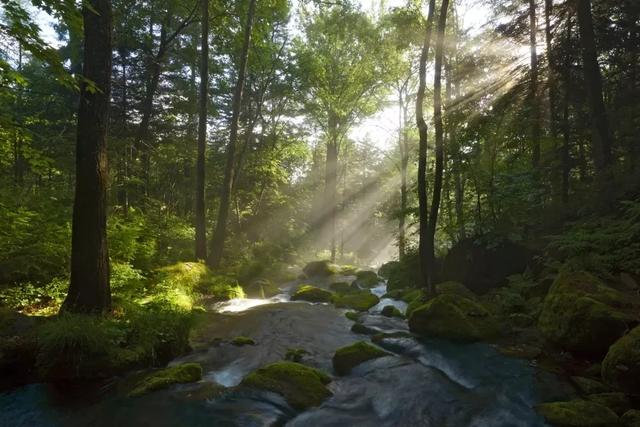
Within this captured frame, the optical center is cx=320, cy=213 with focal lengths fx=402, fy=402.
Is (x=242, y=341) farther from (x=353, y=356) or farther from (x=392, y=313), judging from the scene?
(x=392, y=313)


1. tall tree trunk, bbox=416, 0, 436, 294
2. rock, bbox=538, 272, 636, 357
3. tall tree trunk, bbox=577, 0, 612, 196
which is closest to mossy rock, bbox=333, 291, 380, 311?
tall tree trunk, bbox=416, 0, 436, 294

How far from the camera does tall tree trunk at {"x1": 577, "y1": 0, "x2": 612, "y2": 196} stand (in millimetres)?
11836

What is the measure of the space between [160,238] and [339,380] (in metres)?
11.7

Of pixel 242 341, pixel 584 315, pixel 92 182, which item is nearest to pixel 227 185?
pixel 242 341

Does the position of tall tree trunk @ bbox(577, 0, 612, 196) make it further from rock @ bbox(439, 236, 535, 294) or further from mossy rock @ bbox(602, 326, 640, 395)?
mossy rock @ bbox(602, 326, 640, 395)

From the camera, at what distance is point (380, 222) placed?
2115 inches

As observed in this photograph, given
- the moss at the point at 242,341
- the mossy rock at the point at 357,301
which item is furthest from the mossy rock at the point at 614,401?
the mossy rock at the point at 357,301

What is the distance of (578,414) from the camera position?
5.16 metres

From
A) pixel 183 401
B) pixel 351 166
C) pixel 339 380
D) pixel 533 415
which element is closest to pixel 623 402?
pixel 533 415

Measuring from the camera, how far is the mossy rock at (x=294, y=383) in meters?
6.21

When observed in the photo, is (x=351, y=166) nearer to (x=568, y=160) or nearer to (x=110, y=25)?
(x=568, y=160)

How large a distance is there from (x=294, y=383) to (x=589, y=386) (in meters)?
4.46

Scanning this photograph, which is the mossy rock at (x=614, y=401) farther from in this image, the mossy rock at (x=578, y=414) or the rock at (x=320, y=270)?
the rock at (x=320, y=270)

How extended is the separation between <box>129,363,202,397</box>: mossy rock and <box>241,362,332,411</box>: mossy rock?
2.90 feet
